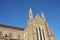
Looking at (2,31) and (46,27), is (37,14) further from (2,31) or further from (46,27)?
(2,31)

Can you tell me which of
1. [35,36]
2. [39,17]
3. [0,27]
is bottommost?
[35,36]

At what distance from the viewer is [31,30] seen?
1786 inches

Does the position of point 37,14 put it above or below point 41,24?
above

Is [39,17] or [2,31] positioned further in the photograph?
[39,17]

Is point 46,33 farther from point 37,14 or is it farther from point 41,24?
point 37,14

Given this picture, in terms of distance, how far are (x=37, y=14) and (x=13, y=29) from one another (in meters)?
8.73

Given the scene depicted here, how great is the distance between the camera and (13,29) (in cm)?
4725

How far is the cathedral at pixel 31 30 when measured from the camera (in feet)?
148

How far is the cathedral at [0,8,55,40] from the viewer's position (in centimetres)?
4509

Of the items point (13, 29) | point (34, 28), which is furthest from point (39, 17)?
point (13, 29)

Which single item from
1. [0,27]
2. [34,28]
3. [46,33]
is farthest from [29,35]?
[0,27]

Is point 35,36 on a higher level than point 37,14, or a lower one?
lower

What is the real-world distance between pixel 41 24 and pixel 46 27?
6.93 ft

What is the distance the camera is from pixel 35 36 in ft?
142
